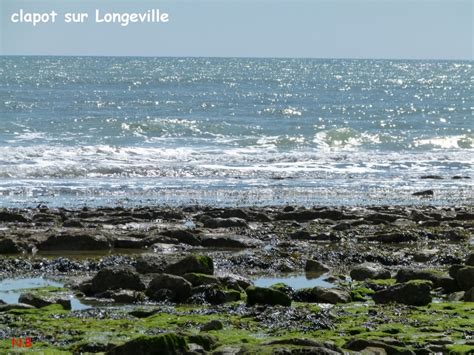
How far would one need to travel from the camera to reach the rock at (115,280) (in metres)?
12.0

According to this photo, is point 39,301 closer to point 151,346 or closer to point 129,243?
point 151,346

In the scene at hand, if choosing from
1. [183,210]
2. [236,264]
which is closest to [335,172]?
[183,210]

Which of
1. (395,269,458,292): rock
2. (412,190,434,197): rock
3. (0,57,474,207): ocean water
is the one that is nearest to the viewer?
(395,269,458,292): rock

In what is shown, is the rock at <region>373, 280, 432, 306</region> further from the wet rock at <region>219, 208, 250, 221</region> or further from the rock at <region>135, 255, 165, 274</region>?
the wet rock at <region>219, 208, 250, 221</region>

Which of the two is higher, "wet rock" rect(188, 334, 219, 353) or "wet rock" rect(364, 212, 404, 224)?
"wet rock" rect(188, 334, 219, 353)

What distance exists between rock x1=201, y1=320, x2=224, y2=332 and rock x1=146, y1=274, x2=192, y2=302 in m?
1.59

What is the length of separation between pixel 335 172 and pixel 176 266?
19748 millimetres

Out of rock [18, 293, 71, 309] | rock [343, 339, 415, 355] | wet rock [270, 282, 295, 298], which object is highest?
rock [343, 339, 415, 355]

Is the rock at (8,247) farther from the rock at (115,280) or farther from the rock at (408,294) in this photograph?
the rock at (408,294)

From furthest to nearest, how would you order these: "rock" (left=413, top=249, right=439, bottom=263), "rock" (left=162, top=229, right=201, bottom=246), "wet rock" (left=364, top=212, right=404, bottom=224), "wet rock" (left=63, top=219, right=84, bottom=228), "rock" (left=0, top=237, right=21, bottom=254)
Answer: "wet rock" (left=364, top=212, right=404, bottom=224)
"wet rock" (left=63, top=219, right=84, bottom=228)
"rock" (left=162, top=229, right=201, bottom=246)
"rock" (left=0, top=237, right=21, bottom=254)
"rock" (left=413, top=249, right=439, bottom=263)

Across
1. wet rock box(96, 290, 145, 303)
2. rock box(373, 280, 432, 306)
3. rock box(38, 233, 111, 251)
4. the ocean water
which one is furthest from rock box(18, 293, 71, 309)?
the ocean water

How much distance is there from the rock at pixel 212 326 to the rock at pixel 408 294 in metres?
2.35

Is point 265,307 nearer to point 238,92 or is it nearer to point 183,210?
point 183,210

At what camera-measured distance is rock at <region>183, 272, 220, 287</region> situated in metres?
12.2
